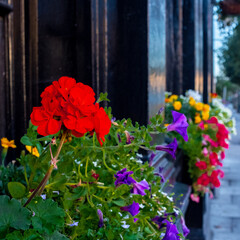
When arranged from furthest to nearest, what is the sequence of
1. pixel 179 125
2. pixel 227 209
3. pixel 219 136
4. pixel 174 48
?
pixel 227 209, pixel 174 48, pixel 219 136, pixel 179 125

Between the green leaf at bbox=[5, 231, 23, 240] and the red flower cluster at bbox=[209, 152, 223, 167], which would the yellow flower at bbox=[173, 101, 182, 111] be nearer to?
the red flower cluster at bbox=[209, 152, 223, 167]

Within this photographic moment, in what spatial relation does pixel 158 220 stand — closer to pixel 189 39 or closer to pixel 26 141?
pixel 26 141

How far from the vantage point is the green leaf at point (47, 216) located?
87 centimetres

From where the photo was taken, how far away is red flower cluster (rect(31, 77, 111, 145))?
84 centimetres

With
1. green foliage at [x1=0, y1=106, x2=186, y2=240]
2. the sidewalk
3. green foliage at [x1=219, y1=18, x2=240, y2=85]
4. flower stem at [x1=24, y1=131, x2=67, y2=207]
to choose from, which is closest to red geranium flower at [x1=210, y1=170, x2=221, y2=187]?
the sidewalk

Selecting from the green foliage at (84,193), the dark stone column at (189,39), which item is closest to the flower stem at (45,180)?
the green foliage at (84,193)

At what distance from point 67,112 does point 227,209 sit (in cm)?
574

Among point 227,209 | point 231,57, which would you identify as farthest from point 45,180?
point 231,57

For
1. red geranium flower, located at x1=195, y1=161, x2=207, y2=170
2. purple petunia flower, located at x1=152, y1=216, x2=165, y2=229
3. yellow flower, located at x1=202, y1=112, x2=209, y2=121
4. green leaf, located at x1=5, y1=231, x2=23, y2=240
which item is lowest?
red geranium flower, located at x1=195, y1=161, x2=207, y2=170

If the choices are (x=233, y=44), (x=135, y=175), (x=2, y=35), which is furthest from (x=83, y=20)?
(x=233, y=44)

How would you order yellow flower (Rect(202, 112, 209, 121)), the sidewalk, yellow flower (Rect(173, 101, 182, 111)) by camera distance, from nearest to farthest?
yellow flower (Rect(173, 101, 182, 111)), yellow flower (Rect(202, 112, 209, 121)), the sidewalk

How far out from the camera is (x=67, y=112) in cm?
84

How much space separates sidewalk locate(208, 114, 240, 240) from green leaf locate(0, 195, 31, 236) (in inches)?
175

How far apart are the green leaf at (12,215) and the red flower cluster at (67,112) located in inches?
6.5
